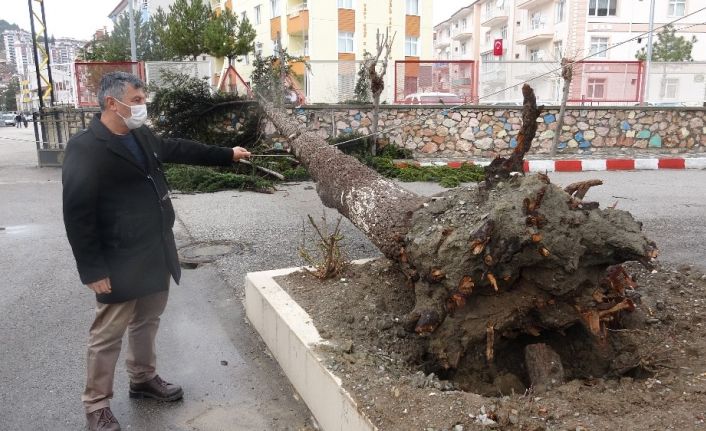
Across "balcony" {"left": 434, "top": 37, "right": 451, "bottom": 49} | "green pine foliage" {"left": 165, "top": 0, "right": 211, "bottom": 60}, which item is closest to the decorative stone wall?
"green pine foliage" {"left": 165, "top": 0, "right": 211, "bottom": 60}

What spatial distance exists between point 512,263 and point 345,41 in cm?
3368

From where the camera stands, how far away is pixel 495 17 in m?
47.8

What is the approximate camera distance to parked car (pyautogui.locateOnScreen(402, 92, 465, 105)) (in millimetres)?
13812

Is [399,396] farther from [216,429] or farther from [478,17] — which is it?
[478,17]

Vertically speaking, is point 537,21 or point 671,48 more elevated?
point 537,21

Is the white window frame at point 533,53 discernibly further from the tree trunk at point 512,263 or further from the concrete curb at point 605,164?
the tree trunk at point 512,263

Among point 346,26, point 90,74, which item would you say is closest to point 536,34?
point 346,26

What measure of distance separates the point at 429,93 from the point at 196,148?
A: 36.8 ft

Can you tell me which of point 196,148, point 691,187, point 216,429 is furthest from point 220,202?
point 691,187

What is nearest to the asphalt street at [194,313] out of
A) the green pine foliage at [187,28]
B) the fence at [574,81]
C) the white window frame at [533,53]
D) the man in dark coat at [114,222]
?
the man in dark coat at [114,222]

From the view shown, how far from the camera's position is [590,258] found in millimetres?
2703

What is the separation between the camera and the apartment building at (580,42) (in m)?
14.3

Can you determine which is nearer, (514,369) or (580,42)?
(514,369)

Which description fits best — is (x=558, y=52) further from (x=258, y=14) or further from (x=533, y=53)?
(x=258, y=14)
